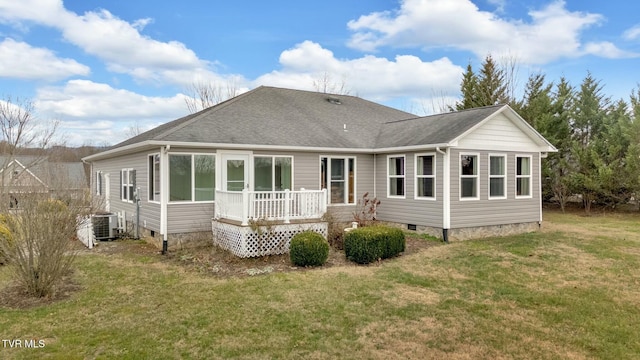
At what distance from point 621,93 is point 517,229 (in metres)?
12.5

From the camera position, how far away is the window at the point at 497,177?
12.3m

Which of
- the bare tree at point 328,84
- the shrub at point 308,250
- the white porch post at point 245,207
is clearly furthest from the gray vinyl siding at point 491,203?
the bare tree at point 328,84

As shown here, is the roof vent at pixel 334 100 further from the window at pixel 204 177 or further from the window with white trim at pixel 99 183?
the window with white trim at pixel 99 183

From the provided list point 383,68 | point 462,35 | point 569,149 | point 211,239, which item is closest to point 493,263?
point 211,239

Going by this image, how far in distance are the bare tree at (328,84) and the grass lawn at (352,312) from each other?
25139mm

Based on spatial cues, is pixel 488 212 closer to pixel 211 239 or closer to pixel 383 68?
pixel 211 239

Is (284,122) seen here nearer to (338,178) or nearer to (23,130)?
(338,178)

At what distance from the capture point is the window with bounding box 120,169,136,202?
13.1 metres

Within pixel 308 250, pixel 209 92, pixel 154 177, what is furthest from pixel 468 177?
pixel 209 92

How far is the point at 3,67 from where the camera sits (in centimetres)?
1797

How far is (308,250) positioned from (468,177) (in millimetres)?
5931

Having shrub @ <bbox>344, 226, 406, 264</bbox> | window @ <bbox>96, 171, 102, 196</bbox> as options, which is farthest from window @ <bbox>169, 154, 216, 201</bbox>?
window @ <bbox>96, 171, 102, 196</bbox>

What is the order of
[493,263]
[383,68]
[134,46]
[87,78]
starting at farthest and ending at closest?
[383,68]
[87,78]
[134,46]
[493,263]

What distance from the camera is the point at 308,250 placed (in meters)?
8.34
